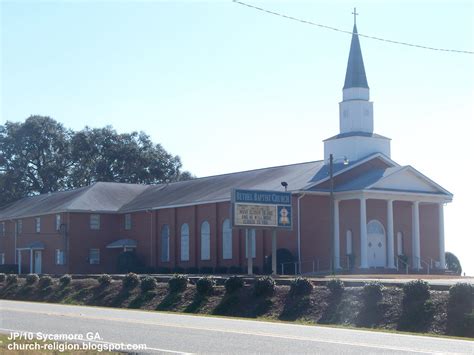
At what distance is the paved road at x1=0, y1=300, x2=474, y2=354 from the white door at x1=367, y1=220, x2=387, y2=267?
2986cm

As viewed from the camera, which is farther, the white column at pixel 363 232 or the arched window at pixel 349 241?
the arched window at pixel 349 241

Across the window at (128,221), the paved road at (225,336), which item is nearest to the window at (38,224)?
the window at (128,221)

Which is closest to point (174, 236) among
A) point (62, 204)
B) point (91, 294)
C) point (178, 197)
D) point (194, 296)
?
point (178, 197)

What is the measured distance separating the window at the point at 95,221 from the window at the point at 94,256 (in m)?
1.82

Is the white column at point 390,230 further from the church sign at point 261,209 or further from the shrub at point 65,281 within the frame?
the shrub at point 65,281

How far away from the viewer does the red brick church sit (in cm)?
5044

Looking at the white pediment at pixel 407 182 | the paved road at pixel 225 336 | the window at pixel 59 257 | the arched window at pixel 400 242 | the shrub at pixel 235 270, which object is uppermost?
the white pediment at pixel 407 182

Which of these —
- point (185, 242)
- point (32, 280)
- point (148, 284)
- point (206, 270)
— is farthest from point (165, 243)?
point (148, 284)

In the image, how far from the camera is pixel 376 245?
173 feet

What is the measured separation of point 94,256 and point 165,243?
295 inches

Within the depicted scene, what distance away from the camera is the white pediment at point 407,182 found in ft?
166

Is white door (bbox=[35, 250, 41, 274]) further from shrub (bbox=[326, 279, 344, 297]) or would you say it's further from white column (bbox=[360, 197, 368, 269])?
shrub (bbox=[326, 279, 344, 297])

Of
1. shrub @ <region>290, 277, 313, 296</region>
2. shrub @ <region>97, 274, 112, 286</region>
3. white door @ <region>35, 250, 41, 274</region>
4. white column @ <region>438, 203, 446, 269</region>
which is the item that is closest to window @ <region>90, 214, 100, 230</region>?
white door @ <region>35, 250, 41, 274</region>

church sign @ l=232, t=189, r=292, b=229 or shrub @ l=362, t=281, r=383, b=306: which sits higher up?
church sign @ l=232, t=189, r=292, b=229
